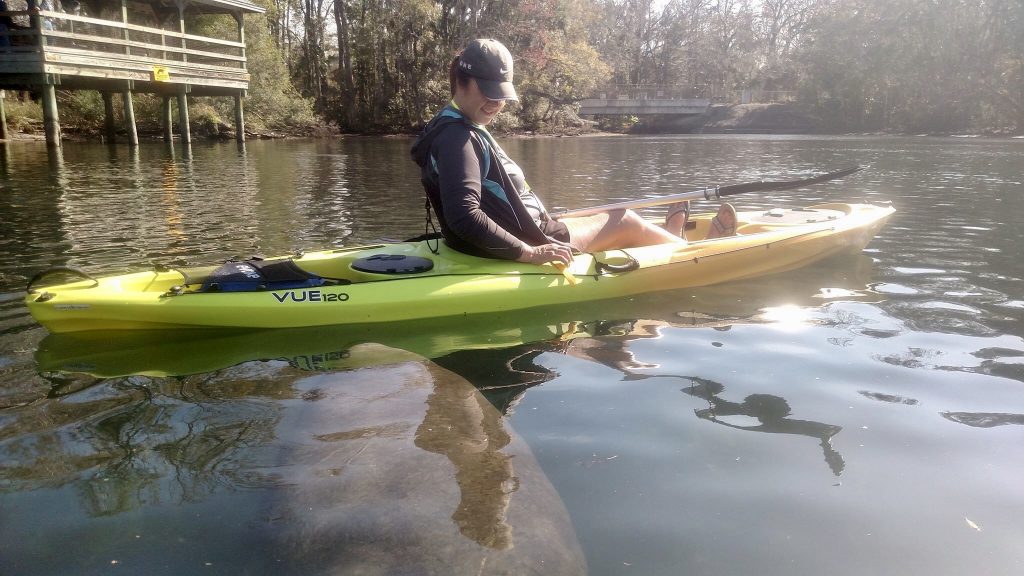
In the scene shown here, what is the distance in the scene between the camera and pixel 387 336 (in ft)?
13.4

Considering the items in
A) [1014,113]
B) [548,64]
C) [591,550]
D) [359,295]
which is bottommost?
[591,550]

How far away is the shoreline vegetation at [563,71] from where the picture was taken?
97.2 feet

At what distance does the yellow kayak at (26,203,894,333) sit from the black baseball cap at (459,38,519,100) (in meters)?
1.08

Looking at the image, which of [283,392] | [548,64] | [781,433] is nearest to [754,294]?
[781,433]

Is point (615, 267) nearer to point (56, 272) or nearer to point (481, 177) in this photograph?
point (481, 177)

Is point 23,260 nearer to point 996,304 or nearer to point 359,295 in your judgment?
point 359,295

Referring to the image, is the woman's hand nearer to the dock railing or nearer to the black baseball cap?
the black baseball cap

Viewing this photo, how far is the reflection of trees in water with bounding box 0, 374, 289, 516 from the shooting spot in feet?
7.89

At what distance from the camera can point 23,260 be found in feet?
18.5

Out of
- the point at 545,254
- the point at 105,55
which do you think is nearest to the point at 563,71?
the point at 105,55

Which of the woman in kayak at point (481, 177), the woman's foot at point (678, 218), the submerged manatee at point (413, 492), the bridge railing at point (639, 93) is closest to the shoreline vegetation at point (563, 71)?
the bridge railing at point (639, 93)

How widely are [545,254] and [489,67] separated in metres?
1.16

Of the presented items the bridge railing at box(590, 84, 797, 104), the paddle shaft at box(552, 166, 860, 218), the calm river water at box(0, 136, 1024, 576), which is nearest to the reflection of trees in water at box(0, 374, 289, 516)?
the calm river water at box(0, 136, 1024, 576)

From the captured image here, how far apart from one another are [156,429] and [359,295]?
1458mm
